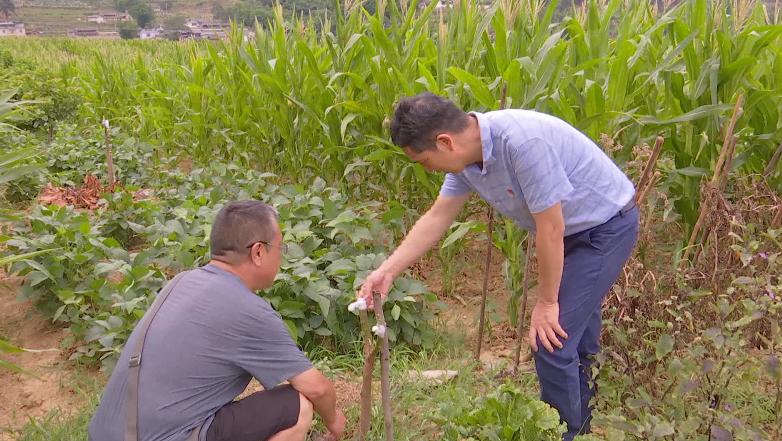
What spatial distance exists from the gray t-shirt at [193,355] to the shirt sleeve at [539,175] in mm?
891

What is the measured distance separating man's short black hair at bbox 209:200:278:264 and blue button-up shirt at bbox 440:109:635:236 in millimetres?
694

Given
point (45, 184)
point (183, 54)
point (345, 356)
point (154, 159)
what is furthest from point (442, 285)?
point (183, 54)

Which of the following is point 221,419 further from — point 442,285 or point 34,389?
point 442,285

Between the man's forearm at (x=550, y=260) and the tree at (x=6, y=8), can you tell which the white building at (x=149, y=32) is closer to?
the tree at (x=6, y=8)

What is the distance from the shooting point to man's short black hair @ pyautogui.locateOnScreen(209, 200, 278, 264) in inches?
82.4

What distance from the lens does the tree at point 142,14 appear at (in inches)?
2290

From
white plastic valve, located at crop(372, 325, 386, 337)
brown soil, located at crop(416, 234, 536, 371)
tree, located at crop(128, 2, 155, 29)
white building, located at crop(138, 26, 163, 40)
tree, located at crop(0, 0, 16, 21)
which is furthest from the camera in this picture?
tree, located at crop(128, 2, 155, 29)

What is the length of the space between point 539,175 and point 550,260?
0.92 ft

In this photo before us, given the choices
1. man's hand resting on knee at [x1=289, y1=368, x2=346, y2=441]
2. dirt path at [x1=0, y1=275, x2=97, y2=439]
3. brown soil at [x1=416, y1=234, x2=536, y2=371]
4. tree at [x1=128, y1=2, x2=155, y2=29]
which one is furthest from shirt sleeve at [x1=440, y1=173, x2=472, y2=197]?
tree at [x1=128, y1=2, x2=155, y2=29]

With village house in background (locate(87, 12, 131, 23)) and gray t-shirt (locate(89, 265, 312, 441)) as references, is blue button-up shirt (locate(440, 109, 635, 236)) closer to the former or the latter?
gray t-shirt (locate(89, 265, 312, 441))

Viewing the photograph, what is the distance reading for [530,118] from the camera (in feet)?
7.00

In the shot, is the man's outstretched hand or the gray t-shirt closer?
the gray t-shirt

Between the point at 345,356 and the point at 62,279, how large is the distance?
1.59 m

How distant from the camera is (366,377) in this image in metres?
2.15
